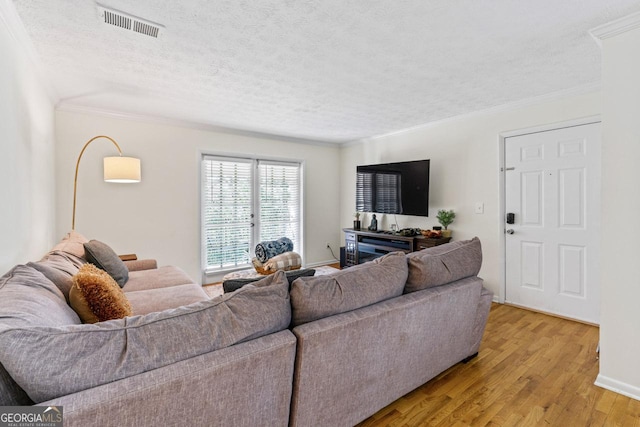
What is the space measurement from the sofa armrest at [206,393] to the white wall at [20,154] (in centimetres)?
143

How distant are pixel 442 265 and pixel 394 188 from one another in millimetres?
2677

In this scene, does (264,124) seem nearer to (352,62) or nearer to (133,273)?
(352,62)

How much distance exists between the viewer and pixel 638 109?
182 centimetres

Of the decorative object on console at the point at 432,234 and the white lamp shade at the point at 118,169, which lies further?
the decorative object on console at the point at 432,234

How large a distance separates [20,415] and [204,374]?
1.57ft

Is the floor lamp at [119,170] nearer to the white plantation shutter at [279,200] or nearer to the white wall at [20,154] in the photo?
the white wall at [20,154]

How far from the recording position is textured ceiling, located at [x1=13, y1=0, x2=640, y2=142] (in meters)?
1.75

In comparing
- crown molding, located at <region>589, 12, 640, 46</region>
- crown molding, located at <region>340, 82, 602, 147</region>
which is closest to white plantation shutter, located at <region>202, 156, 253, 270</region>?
crown molding, located at <region>340, 82, 602, 147</region>

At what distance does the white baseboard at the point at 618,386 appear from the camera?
1849 millimetres

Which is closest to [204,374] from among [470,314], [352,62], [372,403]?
[372,403]

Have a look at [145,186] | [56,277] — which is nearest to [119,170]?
[145,186]

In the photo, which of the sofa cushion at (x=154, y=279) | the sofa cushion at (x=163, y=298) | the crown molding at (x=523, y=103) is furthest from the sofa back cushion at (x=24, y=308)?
the crown molding at (x=523, y=103)

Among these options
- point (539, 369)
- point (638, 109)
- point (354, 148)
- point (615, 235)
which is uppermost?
point (354, 148)

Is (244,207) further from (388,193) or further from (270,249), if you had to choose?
(388,193)
